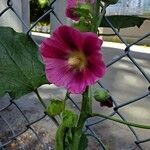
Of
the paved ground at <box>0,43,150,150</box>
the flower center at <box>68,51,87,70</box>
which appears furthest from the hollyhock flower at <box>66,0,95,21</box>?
the paved ground at <box>0,43,150,150</box>

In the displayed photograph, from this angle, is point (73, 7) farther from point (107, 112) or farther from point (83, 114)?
point (107, 112)

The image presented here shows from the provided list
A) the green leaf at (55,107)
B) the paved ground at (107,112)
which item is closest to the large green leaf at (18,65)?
the green leaf at (55,107)

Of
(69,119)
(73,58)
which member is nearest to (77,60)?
(73,58)

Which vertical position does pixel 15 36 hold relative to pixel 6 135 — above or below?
above

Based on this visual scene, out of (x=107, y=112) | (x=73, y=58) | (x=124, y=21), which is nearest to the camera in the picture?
(x=73, y=58)

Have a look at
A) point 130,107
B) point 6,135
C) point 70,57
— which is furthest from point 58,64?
point 130,107

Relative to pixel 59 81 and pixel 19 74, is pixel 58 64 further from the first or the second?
pixel 19 74
